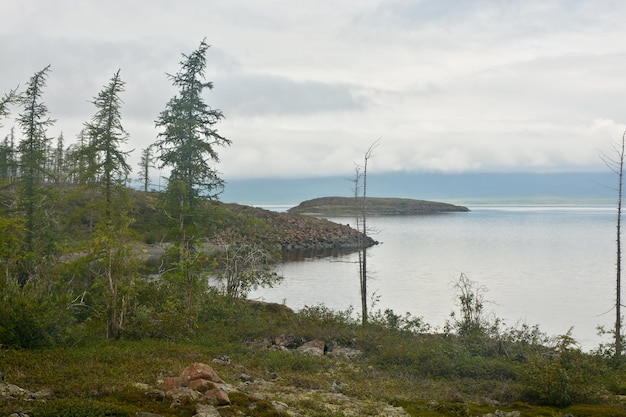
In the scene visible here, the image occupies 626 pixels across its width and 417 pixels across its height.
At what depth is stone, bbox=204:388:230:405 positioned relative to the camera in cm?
1016

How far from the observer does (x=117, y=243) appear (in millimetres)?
17891

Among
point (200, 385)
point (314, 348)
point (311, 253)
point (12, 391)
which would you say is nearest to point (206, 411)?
point (200, 385)

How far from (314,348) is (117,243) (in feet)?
26.0

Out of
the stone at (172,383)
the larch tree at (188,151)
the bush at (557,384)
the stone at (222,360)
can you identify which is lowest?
the stone at (222,360)

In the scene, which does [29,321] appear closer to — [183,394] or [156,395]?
[156,395]

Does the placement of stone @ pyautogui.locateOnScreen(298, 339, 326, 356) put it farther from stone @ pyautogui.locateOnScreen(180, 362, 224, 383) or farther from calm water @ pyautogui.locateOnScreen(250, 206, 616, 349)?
calm water @ pyautogui.locateOnScreen(250, 206, 616, 349)

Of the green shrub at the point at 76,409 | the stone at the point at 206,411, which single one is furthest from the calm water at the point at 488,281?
the green shrub at the point at 76,409

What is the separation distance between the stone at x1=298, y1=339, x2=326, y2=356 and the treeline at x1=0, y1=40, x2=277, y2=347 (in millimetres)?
4580

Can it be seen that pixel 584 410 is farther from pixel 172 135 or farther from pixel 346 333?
pixel 172 135

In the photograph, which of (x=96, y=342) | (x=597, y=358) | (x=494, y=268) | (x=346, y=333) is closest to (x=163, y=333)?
(x=96, y=342)

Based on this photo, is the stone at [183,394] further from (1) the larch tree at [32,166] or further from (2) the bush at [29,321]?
(1) the larch tree at [32,166]

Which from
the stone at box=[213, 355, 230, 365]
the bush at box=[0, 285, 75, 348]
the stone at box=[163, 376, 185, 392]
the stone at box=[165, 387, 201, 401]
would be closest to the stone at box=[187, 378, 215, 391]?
the stone at box=[163, 376, 185, 392]

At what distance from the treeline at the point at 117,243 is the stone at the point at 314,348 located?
4.58 metres

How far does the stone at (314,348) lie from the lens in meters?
18.7
